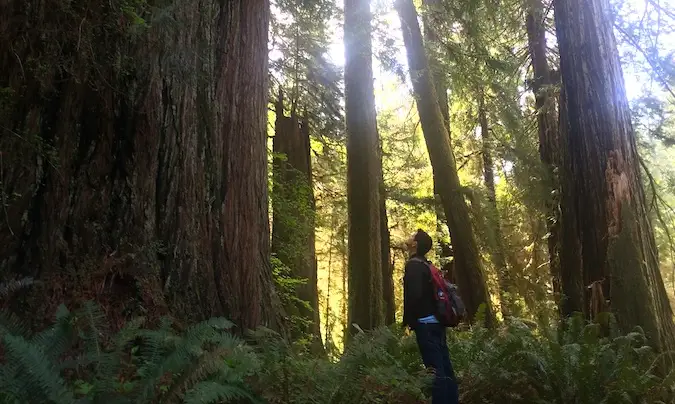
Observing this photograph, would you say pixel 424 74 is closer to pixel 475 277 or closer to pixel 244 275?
pixel 475 277

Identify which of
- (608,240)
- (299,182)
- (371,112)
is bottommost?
(608,240)

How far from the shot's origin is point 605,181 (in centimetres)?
597

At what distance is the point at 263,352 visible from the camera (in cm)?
356

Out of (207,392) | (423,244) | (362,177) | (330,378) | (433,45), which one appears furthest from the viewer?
(433,45)

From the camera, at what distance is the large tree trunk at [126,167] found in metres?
3.32

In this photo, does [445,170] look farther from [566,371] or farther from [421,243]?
[566,371]

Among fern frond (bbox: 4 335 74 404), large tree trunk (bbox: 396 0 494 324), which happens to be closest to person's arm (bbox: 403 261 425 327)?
fern frond (bbox: 4 335 74 404)

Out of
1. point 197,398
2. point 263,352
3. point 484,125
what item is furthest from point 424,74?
point 197,398

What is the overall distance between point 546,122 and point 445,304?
749 cm

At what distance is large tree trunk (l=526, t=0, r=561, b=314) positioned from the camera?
10070mm

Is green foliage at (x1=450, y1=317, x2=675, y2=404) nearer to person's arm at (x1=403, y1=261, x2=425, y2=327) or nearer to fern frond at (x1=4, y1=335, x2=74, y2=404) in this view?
person's arm at (x1=403, y1=261, x2=425, y2=327)

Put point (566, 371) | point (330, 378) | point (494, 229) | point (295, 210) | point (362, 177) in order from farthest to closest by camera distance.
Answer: point (494, 229), point (295, 210), point (362, 177), point (566, 371), point (330, 378)

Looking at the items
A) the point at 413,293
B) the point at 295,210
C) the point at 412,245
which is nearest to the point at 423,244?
the point at 412,245

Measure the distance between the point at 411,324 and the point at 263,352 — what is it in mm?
1497
